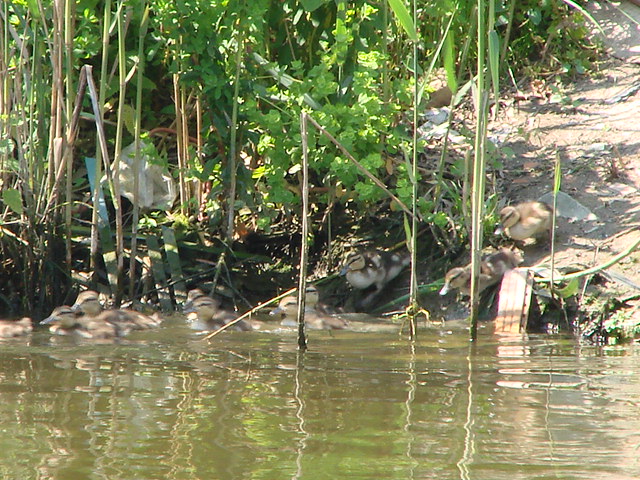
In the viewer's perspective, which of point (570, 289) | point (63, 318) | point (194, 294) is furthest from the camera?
point (194, 294)

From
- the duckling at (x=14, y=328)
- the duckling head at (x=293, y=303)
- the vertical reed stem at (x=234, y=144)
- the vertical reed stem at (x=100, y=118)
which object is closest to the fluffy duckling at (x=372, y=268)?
the duckling head at (x=293, y=303)

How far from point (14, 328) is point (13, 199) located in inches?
30.7

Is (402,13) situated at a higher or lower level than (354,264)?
higher

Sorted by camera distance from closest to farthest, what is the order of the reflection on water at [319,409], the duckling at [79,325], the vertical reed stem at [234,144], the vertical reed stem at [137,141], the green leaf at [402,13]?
the reflection on water at [319,409]
the green leaf at [402,13]
the duckling at [79,325]
the vertical reed stem at [137,141]
the vertical reed stem at [234,144]

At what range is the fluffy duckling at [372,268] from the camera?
612cm

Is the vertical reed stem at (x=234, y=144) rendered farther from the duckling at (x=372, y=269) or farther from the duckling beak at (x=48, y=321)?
the duckling beak at (x=48, y=321)

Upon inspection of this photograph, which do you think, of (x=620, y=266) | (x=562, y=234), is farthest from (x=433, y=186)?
(x=620, y=266)

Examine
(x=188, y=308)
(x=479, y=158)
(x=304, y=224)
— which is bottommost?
(x=188, y=308)

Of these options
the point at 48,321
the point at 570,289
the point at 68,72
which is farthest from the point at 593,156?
the point at 48,321

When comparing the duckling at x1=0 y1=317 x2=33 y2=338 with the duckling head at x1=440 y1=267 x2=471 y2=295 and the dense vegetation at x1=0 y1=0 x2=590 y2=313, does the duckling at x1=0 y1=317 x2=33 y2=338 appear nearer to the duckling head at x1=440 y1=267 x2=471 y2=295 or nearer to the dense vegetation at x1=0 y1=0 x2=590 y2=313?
the dense vegetation at x1=0 y1=0 x2=590 y2=313

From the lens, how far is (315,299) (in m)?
6.16

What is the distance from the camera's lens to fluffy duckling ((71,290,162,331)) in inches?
214

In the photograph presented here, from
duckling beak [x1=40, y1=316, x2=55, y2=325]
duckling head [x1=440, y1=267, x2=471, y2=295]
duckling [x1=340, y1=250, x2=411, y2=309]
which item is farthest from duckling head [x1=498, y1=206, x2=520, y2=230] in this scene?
duckling beak [x1=40, y1=316, x2=55, y2=325]

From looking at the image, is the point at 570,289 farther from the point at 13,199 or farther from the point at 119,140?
the point at 13,199
